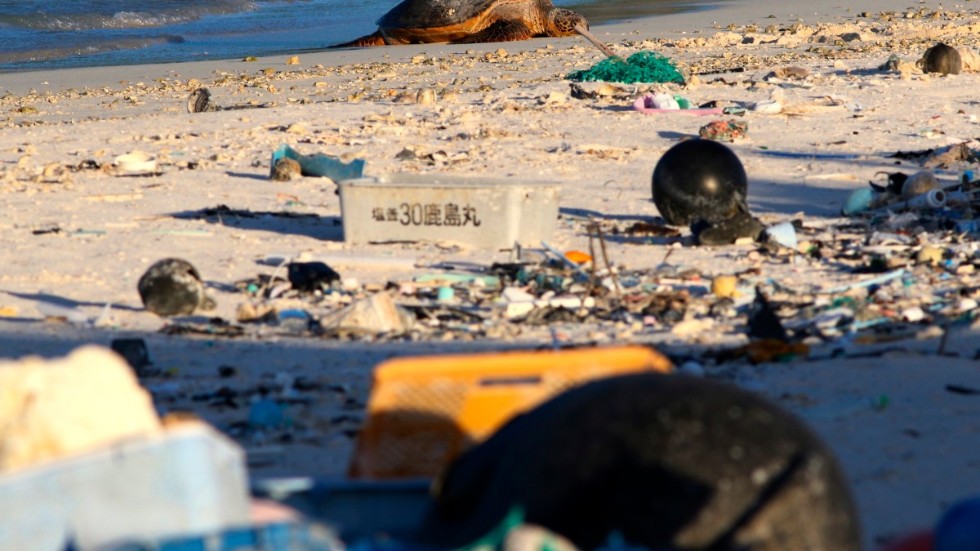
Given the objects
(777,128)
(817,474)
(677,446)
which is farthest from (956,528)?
(777,128)

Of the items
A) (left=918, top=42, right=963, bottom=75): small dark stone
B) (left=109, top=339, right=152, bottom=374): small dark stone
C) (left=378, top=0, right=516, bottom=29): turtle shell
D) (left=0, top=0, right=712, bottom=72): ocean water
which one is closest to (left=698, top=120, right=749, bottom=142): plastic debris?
(left=918, top=42, right=963, bottom=75): small dark stone

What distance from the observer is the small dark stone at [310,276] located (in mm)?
6395

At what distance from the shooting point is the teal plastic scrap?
9.48 m

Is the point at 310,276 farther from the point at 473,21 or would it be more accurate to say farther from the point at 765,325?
the point at 473,21

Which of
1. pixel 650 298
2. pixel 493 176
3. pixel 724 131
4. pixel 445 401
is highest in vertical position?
pixel 445 401

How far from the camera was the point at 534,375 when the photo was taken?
2887 millimetres

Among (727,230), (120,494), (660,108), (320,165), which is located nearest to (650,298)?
(727,230)

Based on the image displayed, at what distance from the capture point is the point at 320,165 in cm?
962

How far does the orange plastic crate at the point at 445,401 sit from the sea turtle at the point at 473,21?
63.8ft

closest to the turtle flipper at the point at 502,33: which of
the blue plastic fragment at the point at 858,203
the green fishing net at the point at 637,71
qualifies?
the green fishing net at the point at 637,71

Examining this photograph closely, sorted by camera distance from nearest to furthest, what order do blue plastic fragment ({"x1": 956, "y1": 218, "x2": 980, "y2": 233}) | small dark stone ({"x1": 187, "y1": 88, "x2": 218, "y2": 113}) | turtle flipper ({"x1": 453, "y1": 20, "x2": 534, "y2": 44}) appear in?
blue plastic fragment ({"x1": 956, "y1": 218, "x2": 980, "y2": 233})
small dark stone ({"x1": 187, "y1": 88, "x2": 218, "y2": 113})
turtle flipper ({"x1": 453, "y1": 20, "x2": 534, "y2": 44})

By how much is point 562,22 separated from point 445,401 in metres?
19.8

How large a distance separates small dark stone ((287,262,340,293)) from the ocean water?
16.0 metres

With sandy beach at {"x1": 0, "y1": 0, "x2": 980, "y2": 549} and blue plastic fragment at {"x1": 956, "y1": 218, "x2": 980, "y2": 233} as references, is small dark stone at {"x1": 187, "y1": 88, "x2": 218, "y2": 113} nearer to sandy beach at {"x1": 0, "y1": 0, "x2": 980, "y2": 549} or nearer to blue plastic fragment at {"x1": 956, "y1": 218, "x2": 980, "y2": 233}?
sandy beach at {"x1": 0, "y1": 0, "x2": 980, "y2": 549}
